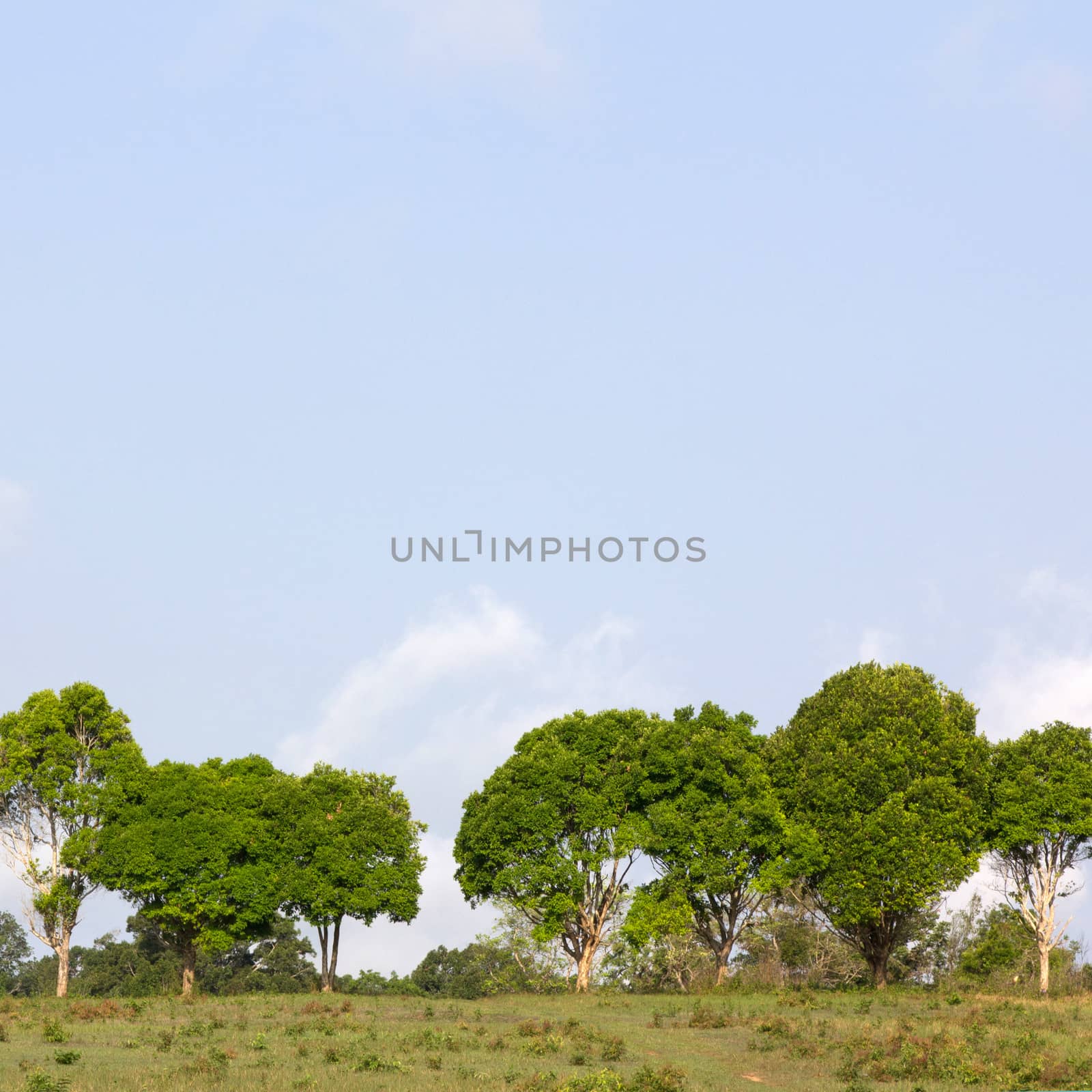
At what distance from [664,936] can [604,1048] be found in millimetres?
25362

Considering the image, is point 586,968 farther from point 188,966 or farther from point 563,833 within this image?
point 188,966

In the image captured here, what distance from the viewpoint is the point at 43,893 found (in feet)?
212

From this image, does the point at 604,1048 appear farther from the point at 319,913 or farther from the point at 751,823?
the point at 319,913

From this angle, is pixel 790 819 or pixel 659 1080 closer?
pixel 659 1080

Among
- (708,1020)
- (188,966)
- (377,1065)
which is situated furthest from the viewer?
(188,966)

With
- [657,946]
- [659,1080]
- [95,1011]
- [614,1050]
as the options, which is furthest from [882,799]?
[95,1011]

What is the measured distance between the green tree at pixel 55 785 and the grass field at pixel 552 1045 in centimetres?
960

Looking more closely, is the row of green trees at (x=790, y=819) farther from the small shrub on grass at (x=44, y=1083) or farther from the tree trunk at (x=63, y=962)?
the small shrub on grass at (x=44, y=1083)

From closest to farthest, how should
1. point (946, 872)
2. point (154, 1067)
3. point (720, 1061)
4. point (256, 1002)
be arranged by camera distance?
point (154, 1067) < point (720, 1061) < point (256, 1002) < point (946, 872)

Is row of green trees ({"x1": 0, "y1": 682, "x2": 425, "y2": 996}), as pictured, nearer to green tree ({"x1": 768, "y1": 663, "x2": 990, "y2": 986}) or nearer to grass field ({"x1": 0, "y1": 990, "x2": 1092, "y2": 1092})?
grass field ({"x1": 0, "y1": 990, "x2": 1092, "y2": 1092})

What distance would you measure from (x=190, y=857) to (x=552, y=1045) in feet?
102

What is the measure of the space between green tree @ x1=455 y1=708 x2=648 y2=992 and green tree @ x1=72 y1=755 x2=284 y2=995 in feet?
35.4

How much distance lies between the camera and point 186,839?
64.4m

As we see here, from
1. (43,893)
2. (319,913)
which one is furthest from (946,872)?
(43,893)
